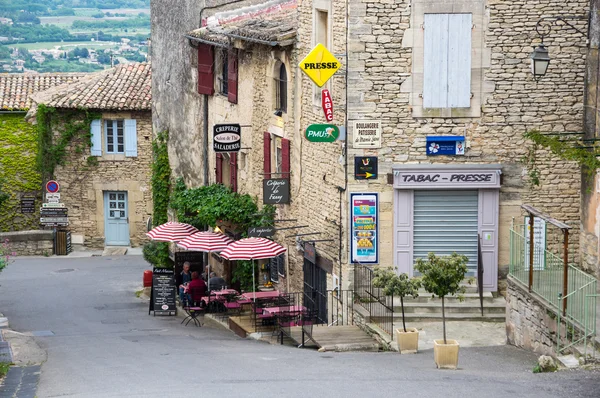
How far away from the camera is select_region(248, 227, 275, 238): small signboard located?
24047 millimetres

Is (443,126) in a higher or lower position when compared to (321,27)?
lower

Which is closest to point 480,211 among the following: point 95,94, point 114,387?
point 114,387

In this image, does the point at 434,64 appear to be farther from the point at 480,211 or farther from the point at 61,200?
the point at 61,200

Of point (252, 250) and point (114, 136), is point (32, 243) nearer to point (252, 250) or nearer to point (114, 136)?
point (114, 136)

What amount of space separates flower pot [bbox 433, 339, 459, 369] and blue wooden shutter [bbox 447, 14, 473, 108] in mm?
5771

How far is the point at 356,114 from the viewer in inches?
804

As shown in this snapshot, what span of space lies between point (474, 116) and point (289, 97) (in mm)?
5357

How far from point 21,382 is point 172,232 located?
1121 cm

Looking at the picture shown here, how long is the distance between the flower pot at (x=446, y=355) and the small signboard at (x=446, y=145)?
5.17m

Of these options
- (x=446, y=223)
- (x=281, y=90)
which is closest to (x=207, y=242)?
(x=281, y=90)

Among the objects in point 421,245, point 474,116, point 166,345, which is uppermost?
point 474,116

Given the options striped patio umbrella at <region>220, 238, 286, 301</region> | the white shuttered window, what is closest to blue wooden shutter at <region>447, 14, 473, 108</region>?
the white shuttered window

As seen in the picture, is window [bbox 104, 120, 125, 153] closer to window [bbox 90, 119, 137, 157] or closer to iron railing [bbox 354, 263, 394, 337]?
window [bbox 90, 119, 137, 157]

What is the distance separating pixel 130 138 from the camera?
1564 inches
